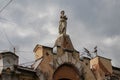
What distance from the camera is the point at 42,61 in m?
24.9

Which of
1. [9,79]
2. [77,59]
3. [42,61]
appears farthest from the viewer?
[77,59]

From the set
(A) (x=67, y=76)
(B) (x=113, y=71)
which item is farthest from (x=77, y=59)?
(B) (x=113, y=71)

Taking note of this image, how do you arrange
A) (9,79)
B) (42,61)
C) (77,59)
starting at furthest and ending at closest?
(77,59) → (42,61) → (9,79)

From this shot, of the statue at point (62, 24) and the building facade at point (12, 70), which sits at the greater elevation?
the statue at point (62, 24)

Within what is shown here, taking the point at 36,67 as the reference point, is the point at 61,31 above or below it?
above

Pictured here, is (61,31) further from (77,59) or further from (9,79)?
(9,79)

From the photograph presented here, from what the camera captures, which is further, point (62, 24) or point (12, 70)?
point (62, 24)

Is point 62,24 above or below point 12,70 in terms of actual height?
above

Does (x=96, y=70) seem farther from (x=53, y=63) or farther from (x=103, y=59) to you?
(x=53, y=63)

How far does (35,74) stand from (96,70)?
530 cm

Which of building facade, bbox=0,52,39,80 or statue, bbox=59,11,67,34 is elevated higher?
statue, bbox=59,11,67,34

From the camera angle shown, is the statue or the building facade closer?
the building facade

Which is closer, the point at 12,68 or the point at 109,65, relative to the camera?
the point at 12,68

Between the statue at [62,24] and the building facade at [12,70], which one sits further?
the statue at [62,24]
